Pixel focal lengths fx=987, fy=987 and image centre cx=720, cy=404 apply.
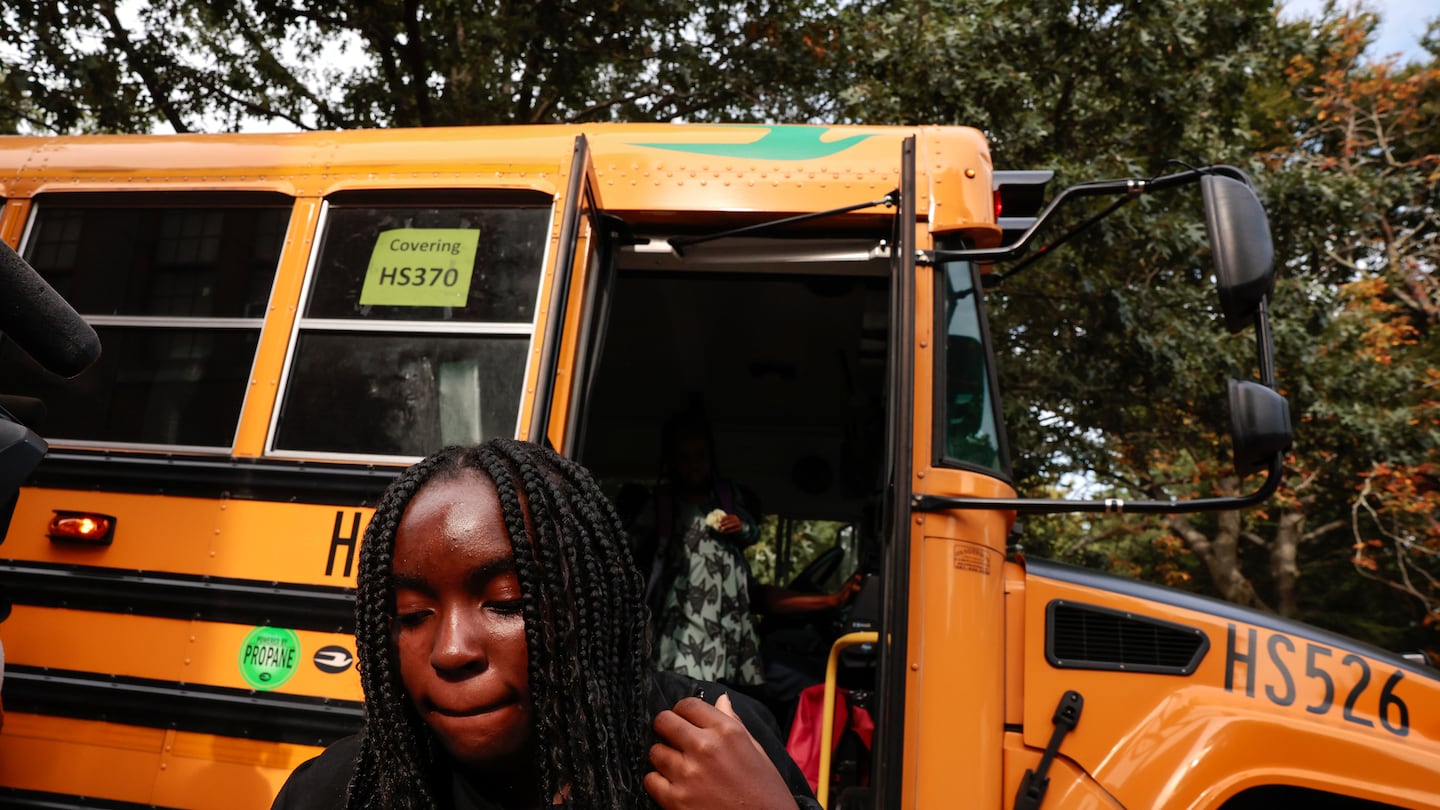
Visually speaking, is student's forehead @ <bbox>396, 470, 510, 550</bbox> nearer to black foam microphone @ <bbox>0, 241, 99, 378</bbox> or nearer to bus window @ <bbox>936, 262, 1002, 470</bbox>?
black foam microphone @ <bbox>0, 241, 99, 378</bbox>

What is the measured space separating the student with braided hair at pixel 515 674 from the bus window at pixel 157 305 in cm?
177

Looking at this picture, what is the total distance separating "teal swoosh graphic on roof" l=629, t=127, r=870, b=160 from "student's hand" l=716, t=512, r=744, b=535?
1.39 metres

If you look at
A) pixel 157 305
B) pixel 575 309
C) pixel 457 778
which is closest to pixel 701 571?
pixel 575 309

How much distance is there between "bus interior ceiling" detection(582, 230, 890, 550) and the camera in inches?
116

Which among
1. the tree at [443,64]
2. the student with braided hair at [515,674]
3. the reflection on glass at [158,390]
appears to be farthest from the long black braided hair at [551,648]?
the tree at [443,64]

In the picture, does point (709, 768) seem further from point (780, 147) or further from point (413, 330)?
point (780, 147)

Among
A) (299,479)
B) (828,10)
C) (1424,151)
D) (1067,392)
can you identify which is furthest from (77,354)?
(1424,151)

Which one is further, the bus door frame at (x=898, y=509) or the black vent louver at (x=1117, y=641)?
the black vent louver at (x=1117, y=641)

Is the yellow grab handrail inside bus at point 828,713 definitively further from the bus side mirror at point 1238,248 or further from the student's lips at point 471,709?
the student's lips at point 471,709

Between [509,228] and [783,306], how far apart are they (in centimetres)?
146

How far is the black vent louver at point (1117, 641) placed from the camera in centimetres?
258

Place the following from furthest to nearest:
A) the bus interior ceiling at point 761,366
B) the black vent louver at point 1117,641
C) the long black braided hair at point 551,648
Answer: the bus interior ceiling at point 761,366, the black vent louver at point 1117,641, the long black braided hair at point 551,648

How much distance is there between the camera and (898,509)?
229 cm

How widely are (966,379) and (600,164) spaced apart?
1.22 metres
